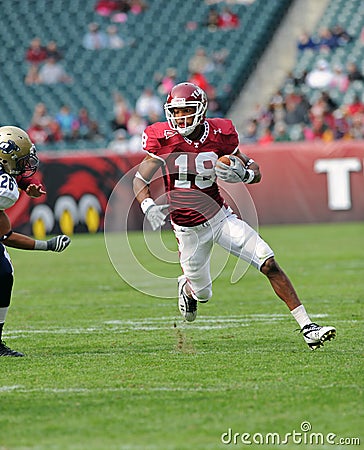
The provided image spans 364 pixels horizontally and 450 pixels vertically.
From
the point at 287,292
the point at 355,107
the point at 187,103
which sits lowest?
the point at 355,107

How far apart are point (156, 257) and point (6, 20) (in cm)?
1110

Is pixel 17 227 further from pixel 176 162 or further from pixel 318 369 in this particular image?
pixel 318 369

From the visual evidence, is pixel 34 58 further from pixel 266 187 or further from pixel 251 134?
pixel 266 187

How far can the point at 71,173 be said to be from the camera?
46.9ft

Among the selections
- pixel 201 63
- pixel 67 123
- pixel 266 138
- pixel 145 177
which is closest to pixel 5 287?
pixel 145 177

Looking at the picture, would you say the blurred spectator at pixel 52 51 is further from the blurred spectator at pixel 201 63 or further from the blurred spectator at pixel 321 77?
the blurred spectator at pixel 321 77

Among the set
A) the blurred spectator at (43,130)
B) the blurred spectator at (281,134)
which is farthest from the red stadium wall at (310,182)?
the blurred spectator at (43,130)

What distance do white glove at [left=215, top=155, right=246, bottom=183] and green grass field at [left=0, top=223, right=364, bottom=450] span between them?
954mm

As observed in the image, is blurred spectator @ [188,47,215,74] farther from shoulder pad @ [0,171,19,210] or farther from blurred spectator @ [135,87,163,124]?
shoulder pad @ [0,171,19,210]

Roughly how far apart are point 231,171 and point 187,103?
48cm

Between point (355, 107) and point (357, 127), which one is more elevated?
point (355, 107)

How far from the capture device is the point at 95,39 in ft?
64.8

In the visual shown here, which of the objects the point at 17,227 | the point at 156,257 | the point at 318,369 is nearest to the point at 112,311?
the point at 318,369

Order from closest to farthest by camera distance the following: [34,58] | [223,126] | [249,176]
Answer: [249,176] → [223,126] → [34,58]
